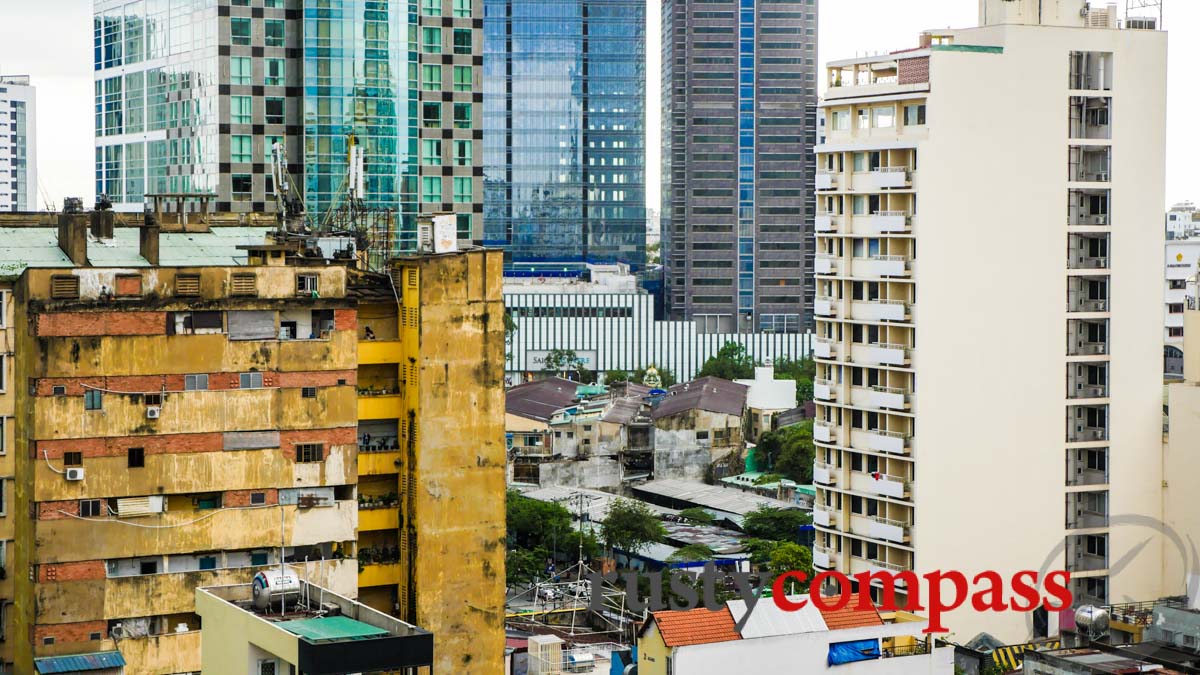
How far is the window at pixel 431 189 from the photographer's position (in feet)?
317

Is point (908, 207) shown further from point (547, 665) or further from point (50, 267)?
point (50, 267)

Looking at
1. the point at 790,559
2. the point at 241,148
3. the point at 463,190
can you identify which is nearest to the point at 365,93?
the point at 463,190

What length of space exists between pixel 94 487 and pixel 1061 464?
129 ft

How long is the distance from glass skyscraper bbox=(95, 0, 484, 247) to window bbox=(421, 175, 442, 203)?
0.05 meters

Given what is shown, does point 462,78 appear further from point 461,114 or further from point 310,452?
point 310,452

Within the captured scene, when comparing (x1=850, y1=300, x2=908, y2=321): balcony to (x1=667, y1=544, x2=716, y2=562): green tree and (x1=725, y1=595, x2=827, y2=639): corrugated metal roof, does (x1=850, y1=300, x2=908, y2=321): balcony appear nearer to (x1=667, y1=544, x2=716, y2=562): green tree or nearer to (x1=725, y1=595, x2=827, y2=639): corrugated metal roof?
(x1=725, y1=595, x2=827, y2=639): corrugated metal roof

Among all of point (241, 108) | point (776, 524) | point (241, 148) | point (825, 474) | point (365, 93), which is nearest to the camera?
point (825, 474)

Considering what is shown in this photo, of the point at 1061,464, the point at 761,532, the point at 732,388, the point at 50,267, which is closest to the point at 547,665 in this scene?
the point at 1061,464

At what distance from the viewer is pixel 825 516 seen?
81.8 metres

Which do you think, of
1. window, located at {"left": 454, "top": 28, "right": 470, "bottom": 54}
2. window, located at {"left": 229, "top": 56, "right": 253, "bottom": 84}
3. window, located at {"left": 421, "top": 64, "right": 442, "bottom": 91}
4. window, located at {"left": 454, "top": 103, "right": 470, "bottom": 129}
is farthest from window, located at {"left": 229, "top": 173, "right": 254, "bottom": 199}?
window, located at {"left": 454, "top": 28, "right": 470, "bottom": 54}

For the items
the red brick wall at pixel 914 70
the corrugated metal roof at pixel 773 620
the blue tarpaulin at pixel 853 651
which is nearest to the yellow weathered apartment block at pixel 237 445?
the corrugated metal roof at pixel 773 620

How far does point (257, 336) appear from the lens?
5909 centimetres

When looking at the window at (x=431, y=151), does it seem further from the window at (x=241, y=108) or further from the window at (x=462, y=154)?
the window at (x=241, y=108)

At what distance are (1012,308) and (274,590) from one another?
→ 40245 millimetres
